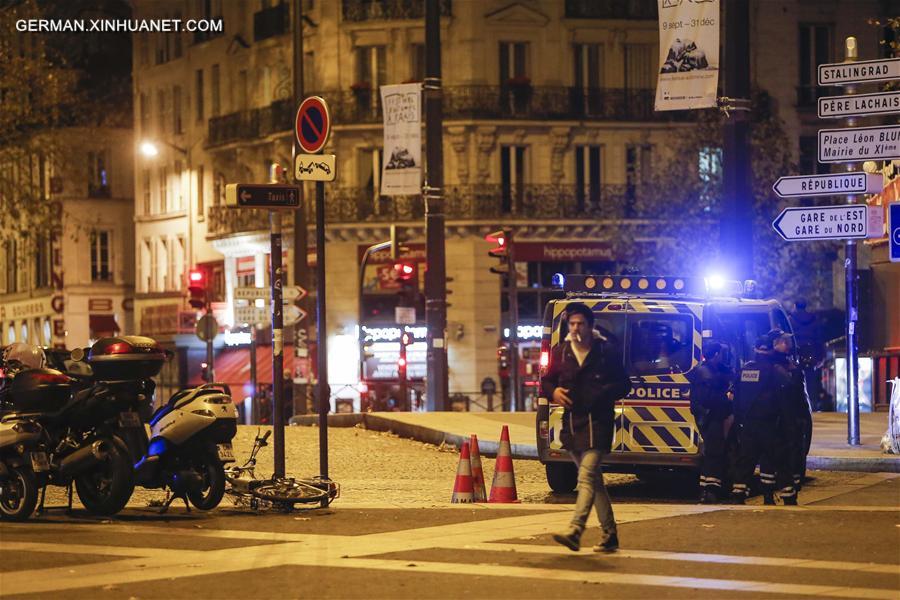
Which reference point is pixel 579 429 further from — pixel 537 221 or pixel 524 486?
pixel 537 221

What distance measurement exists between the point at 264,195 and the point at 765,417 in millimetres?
5014

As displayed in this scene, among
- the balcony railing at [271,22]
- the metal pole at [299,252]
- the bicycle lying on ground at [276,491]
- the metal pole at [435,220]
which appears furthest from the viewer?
the balcony railing at [271,22]

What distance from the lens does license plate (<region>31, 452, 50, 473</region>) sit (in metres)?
14.7

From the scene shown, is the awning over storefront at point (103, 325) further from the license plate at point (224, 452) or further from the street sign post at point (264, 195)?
the license plate at point (224, 452)

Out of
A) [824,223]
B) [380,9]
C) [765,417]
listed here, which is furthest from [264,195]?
[380,9]

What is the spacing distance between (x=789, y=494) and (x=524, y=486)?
3.63m

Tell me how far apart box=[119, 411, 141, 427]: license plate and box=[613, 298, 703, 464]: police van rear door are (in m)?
5.00

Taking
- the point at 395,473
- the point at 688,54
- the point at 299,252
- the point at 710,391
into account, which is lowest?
the point at 395,473

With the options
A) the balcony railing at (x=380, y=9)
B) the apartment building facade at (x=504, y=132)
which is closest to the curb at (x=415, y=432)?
the apartment building facade at (x=504, y=132)

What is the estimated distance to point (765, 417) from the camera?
55.8 feet

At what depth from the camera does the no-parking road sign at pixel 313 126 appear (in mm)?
16438

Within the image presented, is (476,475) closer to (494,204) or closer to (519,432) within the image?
(519,432)

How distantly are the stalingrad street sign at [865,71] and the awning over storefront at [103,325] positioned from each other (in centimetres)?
5029

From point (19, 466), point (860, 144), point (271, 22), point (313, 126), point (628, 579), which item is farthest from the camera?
point (271, 22)
